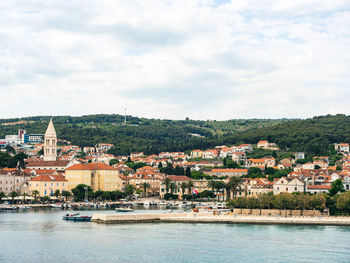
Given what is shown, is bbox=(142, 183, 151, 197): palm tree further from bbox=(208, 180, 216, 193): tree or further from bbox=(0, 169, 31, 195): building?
bbox=(0, 169, 31, 195): building

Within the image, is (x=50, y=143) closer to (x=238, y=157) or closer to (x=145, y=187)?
(x=145, y=187)

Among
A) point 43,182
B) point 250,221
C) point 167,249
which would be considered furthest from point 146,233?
point 43,182

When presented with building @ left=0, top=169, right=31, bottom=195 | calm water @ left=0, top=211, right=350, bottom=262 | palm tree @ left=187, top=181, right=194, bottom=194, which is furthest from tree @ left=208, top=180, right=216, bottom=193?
calm water @ left=0, top=211, right=350, bottom=262

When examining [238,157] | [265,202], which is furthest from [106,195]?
[238,157]

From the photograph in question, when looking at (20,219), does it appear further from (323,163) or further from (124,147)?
(124,147)

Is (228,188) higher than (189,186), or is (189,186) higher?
(189,186)

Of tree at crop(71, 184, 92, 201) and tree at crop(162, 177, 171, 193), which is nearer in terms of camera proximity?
tree at crop(71, 184, 92, 201)
